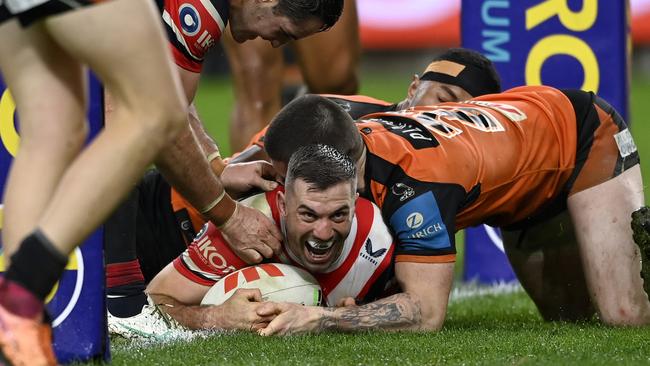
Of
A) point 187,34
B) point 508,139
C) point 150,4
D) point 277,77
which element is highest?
point 150,4

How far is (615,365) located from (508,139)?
133 centimetres

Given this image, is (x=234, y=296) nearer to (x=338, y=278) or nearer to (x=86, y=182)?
(x=338, y=278)

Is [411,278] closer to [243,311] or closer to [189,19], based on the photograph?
[243,311]

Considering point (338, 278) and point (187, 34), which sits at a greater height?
point (187, 34)

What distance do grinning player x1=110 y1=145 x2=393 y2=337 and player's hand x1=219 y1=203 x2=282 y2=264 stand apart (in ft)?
0.18

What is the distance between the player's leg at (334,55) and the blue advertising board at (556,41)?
3.27 ft

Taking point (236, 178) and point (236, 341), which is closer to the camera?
point (236, 341)

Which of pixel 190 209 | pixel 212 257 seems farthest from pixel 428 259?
pixel 190 209

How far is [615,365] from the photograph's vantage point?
137 inches

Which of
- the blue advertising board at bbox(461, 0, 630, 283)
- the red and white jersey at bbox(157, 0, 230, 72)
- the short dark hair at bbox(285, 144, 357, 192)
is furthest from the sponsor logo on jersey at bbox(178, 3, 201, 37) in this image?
the blue advertising board at bbox(461, 0, 630, 283)

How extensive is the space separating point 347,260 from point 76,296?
108 centimetres

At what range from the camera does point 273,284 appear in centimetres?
417

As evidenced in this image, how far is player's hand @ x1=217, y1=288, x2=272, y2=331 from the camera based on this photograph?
13.2ft

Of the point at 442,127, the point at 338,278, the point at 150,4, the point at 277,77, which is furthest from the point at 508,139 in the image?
the point at 277,77
